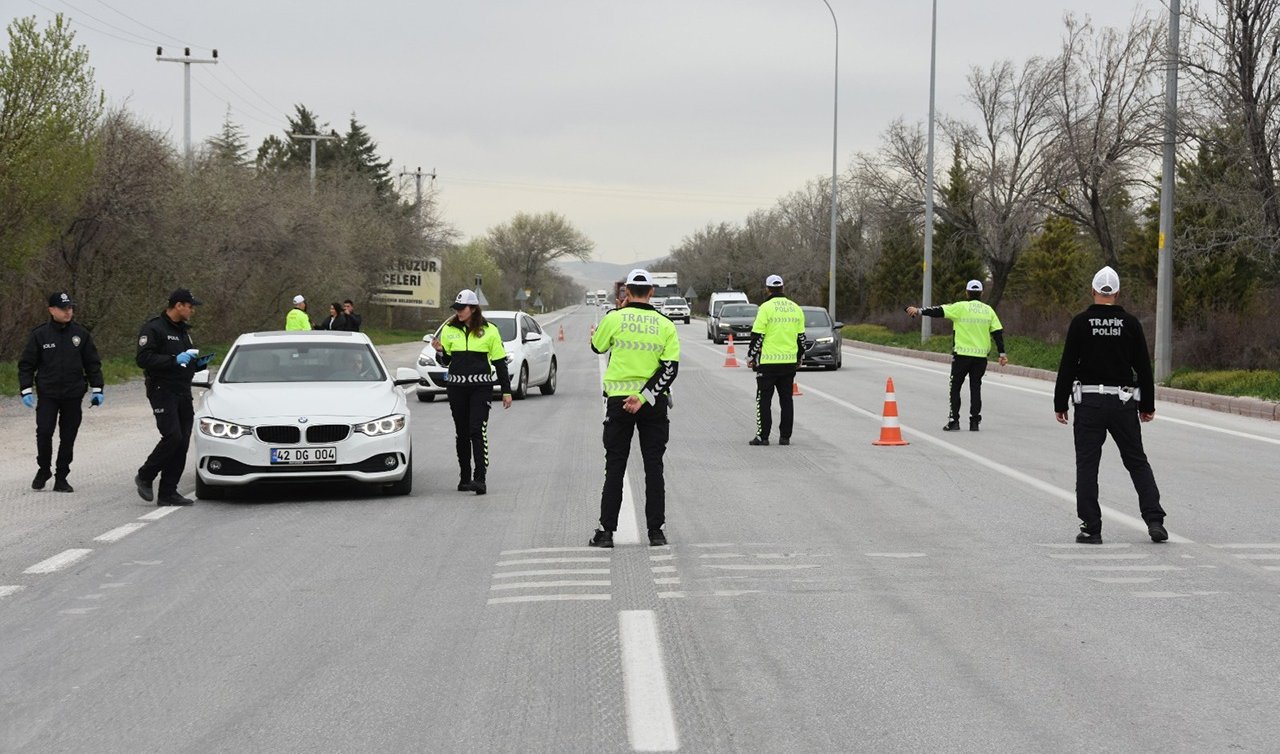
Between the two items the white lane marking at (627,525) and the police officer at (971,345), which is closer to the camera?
the white lane marking at (627,525)

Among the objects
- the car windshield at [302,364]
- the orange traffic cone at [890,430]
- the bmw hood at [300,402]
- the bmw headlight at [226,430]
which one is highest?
the car windshield at [302,364]

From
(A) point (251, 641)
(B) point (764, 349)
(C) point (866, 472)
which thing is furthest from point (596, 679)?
(B) point (764, 349)

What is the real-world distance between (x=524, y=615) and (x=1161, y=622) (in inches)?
118

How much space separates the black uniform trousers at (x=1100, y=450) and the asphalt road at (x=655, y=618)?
0.24 metres

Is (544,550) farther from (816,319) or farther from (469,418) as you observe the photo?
(816,319)

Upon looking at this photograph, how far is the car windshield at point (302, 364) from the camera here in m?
Result: 12.5

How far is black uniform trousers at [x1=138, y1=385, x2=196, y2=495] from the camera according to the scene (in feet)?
37.6

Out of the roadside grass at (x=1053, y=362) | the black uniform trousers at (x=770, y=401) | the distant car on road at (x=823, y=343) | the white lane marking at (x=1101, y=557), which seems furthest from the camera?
the distant car on road at (x=823, y=343)

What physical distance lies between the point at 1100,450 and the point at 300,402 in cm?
610

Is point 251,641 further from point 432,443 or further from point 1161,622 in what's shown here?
point 432,443

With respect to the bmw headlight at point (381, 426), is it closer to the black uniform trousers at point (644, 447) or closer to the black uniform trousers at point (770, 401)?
the black uniform trousers at point (644, 447)

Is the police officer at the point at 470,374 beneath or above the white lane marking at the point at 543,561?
above

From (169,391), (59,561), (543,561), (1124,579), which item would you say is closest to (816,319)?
(169,391)

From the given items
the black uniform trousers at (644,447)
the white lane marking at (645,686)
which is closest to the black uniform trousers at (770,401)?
the black uniform trousers at (644,447)
